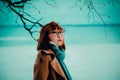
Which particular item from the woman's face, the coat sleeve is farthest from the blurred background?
the coat sleeve

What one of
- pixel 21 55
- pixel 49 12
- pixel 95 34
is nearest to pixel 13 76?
pixel 21 55

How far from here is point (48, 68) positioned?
102 inches

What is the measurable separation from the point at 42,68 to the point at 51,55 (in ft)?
0.47

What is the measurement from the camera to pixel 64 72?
104 inches

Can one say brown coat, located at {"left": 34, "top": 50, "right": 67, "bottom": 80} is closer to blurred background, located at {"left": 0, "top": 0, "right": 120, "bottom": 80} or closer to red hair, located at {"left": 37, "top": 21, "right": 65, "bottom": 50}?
red hair, located at {"left": 37, "top": 21, "right": 65, "bottom": 50}

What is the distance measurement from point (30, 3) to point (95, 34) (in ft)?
2.30

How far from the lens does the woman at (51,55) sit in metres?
2.58

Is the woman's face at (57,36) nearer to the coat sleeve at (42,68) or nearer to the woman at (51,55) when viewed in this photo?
the woman at (51,55)

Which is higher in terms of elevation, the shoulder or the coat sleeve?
the shoulder

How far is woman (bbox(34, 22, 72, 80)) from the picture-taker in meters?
2.58

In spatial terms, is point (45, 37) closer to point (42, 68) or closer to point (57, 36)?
point (57, 36)

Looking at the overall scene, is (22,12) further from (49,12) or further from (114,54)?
(114,54)

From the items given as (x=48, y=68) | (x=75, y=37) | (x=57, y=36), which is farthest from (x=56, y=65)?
(x=75, y=37)

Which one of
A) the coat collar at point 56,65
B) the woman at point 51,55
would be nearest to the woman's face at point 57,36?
the woman at point 51,55
